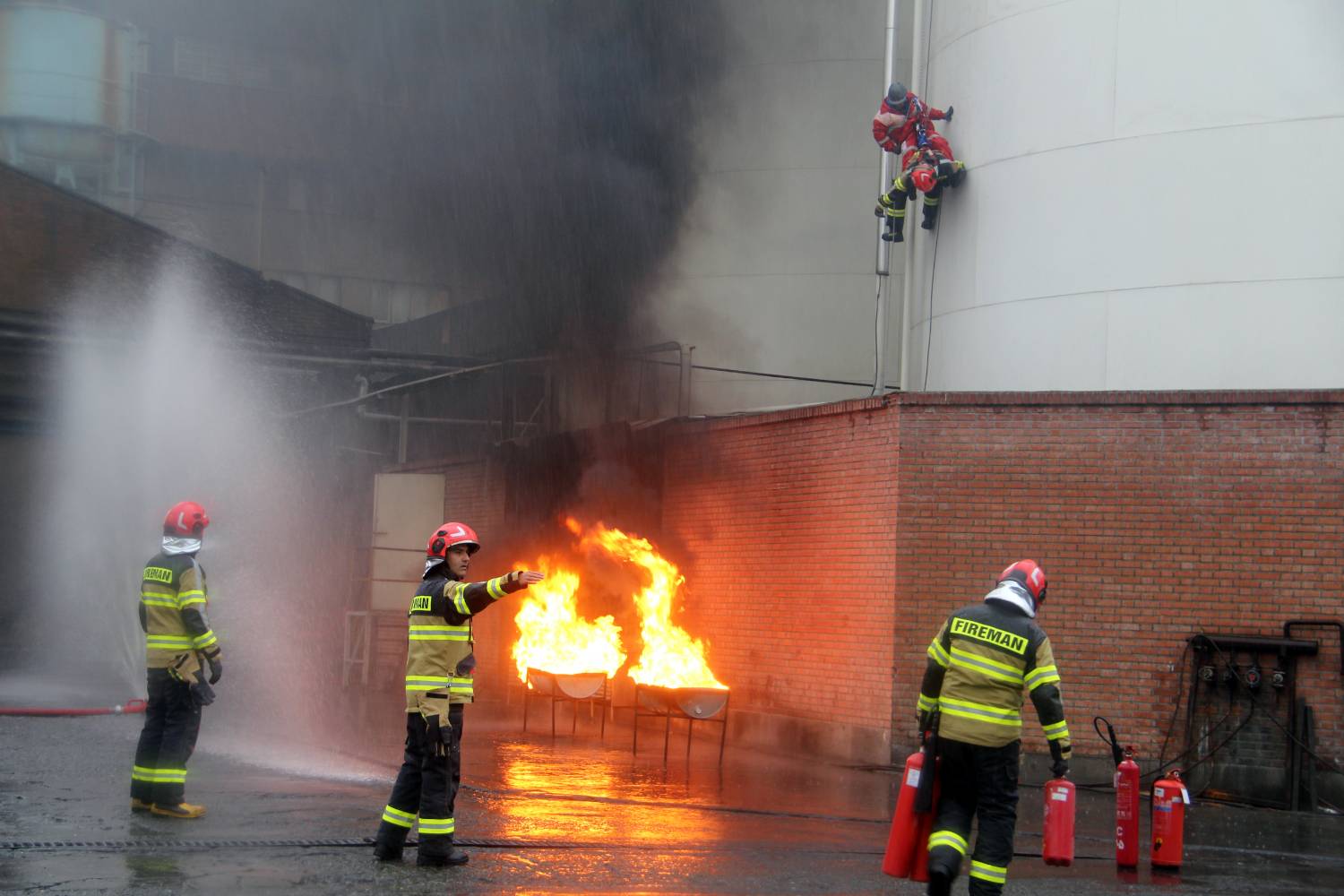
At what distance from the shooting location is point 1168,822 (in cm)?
750

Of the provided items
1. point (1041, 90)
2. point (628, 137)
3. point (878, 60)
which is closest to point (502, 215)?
point (628, 137)

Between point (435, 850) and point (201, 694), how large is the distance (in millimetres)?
2233

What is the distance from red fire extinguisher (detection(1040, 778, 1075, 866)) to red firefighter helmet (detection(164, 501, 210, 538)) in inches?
195

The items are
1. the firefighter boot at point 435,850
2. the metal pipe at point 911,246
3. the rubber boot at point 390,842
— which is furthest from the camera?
the metal pipe at point 911,246

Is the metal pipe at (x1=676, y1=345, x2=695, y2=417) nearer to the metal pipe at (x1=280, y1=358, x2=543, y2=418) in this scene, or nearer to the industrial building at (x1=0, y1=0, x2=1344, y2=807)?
the industrial building at (x1=0, y1=0, x2=1344, y2=807)

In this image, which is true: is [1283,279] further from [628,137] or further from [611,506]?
[628,137]

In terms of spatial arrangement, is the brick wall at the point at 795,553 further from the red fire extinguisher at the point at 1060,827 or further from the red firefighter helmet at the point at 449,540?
the red firefighter helmet at the point at 449,540

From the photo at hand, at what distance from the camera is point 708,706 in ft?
37.6

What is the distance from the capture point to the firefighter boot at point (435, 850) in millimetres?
6488

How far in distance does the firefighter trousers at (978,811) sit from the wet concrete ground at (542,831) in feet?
2.58

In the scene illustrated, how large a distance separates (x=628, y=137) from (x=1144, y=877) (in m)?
13.5

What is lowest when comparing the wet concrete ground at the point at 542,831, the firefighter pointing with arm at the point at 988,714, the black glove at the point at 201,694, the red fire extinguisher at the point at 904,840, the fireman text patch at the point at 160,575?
the wet concrete ground at the point at 542,831

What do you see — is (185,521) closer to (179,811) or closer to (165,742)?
(165,742)

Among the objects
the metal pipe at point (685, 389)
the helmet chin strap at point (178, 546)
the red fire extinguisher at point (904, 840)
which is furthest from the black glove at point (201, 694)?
the metal pipe at point (685, 389)
